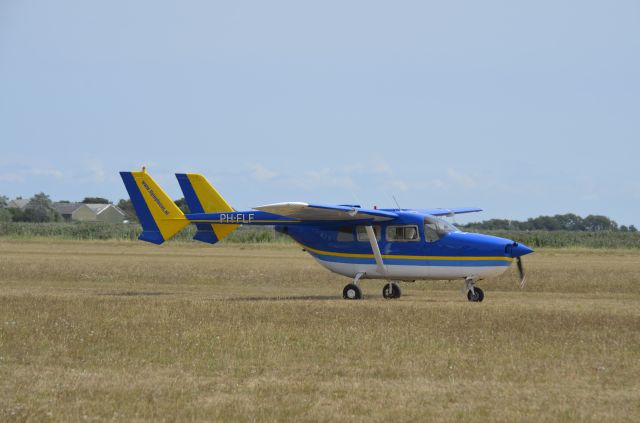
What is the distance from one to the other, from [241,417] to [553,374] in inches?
186

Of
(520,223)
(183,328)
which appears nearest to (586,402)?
(183,328)

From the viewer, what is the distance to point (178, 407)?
1182 centimetres

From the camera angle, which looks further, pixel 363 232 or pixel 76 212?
pixel 76 212

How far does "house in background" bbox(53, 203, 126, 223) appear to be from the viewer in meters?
143

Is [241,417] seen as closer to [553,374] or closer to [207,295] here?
[553,374]

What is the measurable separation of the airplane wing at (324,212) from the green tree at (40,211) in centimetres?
11161

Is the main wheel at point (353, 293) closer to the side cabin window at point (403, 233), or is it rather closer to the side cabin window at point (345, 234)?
the side cabin window at point (345, 234)

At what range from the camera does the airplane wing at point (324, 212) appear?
24.5 m

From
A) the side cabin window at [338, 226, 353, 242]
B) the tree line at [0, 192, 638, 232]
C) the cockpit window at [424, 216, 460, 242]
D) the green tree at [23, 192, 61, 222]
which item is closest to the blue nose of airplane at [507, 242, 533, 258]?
the cockpit window at [424, 216, 460, 242]

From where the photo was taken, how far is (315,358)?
15.1 meters

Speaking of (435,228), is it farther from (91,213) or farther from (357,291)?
(91,213)

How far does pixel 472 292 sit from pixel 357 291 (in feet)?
9.74

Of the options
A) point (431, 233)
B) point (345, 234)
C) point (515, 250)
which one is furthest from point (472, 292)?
point (345, 234)

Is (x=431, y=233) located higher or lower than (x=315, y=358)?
higher
